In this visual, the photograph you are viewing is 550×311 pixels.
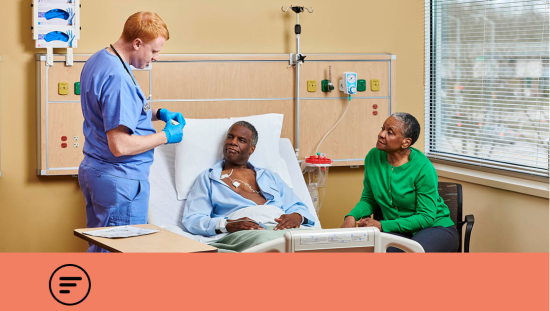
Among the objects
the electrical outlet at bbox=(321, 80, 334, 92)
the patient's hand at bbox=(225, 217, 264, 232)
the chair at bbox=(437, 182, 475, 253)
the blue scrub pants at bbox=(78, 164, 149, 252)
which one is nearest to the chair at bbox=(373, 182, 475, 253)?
the chair at bbox=(437, 182, 475, 253)

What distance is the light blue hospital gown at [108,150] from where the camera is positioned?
6.14 ft

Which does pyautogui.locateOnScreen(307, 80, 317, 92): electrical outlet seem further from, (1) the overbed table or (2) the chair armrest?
(1) the overbed table

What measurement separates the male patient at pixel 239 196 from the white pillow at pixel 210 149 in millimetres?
113

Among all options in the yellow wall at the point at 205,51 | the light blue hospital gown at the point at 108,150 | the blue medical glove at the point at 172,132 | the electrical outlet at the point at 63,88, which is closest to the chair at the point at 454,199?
the yellow wall at the point at 205,51

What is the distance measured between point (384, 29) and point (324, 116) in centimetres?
75

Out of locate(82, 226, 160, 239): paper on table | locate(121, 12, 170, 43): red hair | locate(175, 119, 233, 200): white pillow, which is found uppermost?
locate(121, 12, 170, 43): red hair

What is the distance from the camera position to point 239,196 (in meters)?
2.44

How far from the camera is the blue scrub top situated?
73.4 inches

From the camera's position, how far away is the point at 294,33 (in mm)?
3281

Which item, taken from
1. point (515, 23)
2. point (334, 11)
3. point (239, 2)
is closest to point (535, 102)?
point (515, 23)

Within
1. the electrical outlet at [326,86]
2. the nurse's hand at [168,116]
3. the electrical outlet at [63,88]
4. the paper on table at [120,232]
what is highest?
the electrical outlet at [326,86]

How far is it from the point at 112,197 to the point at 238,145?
2.66ft

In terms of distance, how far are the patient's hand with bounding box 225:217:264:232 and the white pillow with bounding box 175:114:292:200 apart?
481mm

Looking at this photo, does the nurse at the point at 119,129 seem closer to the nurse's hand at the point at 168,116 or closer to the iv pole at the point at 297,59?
the nurse's hand at the point at 168,116
